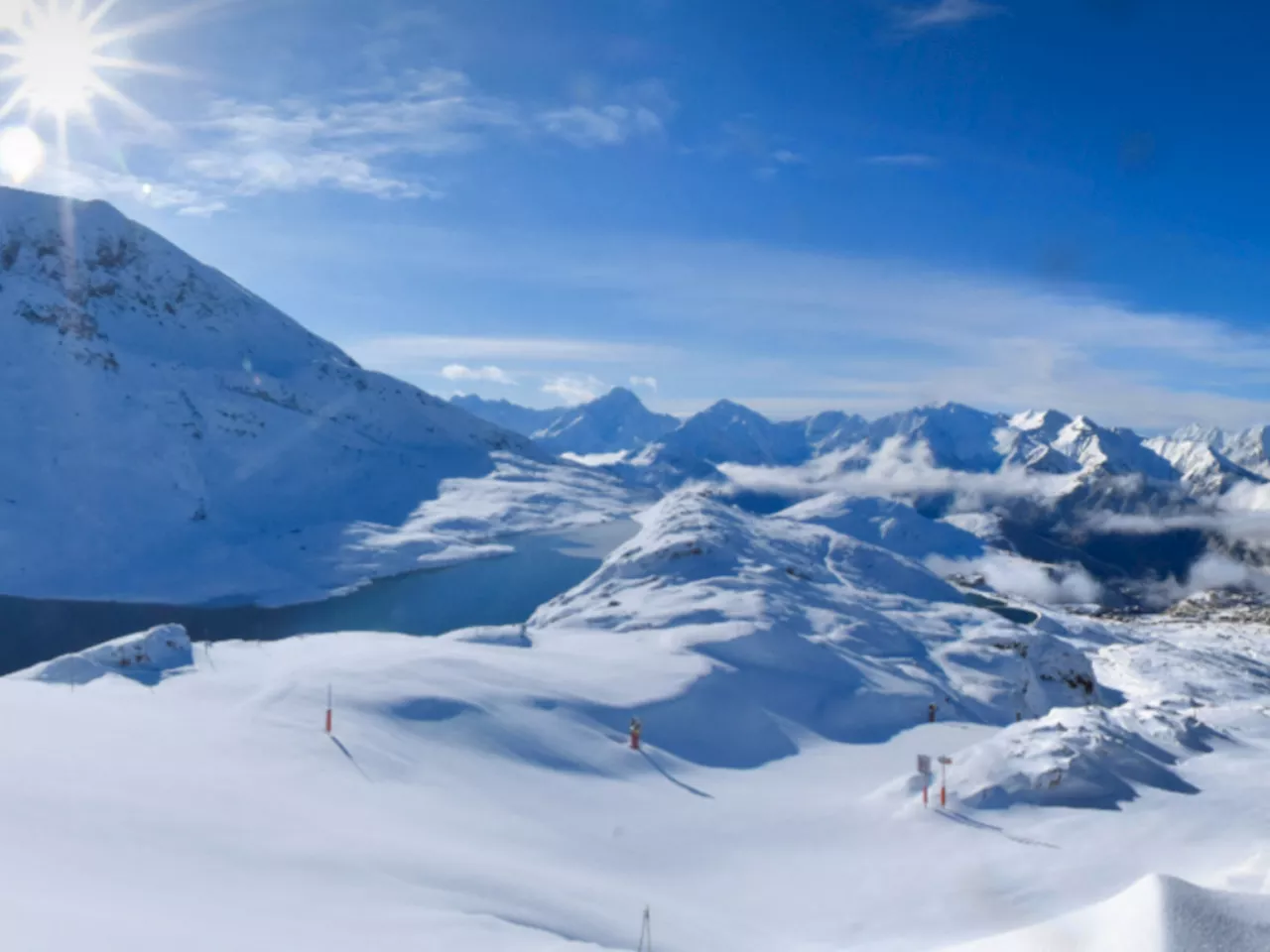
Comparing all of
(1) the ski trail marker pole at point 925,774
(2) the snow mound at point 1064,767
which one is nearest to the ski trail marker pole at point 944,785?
(2) the snow mound at point 1064,767

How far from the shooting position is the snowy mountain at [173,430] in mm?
103500

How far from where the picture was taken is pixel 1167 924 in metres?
5.97

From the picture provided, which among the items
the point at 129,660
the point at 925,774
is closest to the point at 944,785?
the point at 925,774

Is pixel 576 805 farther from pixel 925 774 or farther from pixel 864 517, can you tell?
pixel 864 517

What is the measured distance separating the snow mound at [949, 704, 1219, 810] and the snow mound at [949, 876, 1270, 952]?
43.9 ft

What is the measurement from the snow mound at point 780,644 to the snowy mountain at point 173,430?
57.7m

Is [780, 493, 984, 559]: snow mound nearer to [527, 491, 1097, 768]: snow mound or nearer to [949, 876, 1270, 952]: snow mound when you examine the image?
[527, 491, 1097, 768]: snow mound

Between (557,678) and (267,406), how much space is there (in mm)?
143175

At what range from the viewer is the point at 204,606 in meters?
92.0

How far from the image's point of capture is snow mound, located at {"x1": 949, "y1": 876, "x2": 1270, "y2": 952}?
5914 millimetres

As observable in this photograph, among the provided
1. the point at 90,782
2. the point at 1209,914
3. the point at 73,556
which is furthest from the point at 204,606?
the point at 1209,914

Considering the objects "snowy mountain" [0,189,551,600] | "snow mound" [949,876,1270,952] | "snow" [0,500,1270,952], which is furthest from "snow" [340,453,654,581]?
"snow mound" [949,876,1270,952]

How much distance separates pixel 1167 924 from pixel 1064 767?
1507cm

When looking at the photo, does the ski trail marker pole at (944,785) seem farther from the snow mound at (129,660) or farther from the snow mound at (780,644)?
the snow mound at (129,660)
